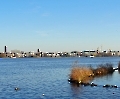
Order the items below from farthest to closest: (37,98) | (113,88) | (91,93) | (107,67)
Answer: (107,67)
(113,88)
(91,93)
(37,98)

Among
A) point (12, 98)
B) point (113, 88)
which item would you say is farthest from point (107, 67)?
point (12, 98)

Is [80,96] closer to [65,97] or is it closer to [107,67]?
[65,97]

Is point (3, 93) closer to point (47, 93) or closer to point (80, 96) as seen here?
point (47, 93)

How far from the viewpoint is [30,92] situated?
33.4 metres

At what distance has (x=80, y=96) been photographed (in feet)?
98.9

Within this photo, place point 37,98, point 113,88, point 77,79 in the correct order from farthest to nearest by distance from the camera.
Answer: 1. point 77,79
2. point 113,88
3. point 37,98

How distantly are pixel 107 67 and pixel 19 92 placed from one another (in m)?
36.0

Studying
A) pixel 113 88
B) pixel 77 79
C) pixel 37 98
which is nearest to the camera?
pixel 37 98

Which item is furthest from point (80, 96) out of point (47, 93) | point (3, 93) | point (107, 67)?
point (107, 67)

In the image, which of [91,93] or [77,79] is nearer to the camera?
[91,93]

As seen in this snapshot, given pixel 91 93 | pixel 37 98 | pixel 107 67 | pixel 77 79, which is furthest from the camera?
pixel 107 67

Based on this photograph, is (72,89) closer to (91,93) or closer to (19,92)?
(91,93)

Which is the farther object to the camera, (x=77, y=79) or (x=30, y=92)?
(x=77, y=79)

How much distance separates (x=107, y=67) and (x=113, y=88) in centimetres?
3113
